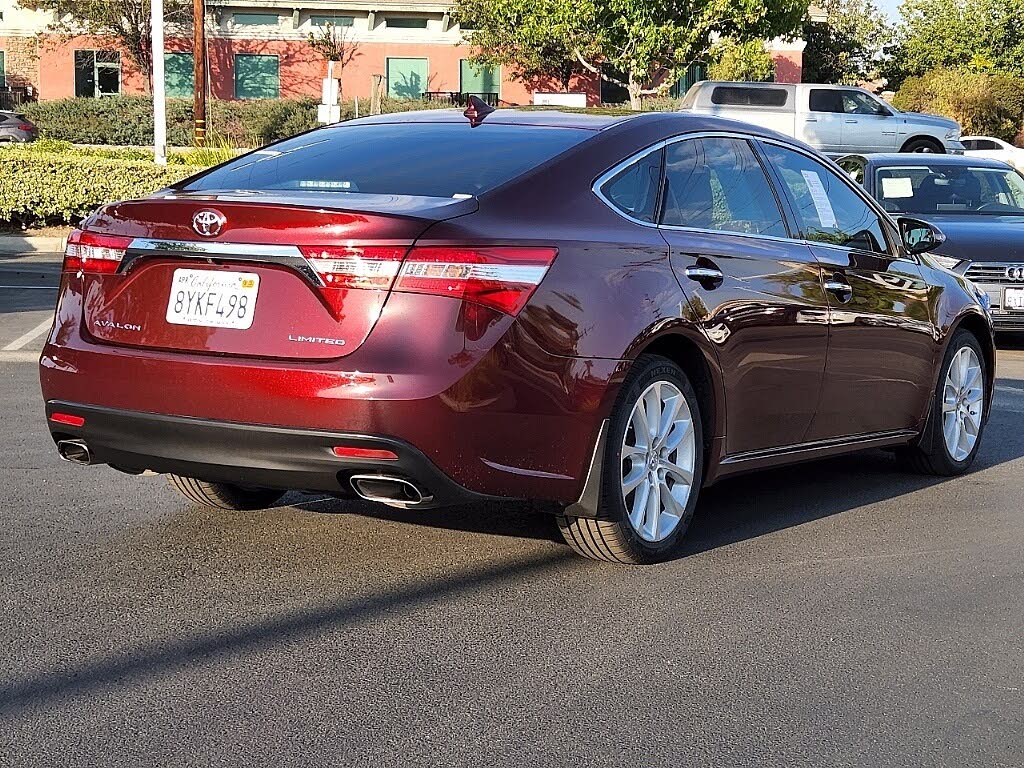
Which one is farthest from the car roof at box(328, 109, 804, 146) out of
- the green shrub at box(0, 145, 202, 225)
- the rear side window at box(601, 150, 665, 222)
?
the green shrub at box(0, 145, 202, 225)

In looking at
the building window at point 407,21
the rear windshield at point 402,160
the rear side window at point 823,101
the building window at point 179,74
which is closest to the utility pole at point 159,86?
the rear side window at point 823,101

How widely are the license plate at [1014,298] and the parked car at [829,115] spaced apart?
18807mm

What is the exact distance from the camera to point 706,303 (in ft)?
17.6

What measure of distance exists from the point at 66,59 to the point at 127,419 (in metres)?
48.5

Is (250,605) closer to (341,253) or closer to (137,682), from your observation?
(137,682)

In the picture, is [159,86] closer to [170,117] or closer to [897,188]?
[897,188]

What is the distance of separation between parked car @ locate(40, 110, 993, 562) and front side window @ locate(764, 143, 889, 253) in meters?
0.17

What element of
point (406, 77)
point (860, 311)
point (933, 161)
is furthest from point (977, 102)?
point (860, 311)

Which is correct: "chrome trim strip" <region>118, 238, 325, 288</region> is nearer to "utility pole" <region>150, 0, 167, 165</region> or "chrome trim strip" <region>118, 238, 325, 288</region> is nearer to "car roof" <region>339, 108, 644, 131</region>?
"car roof" <region>339, 108, 644, 131</region>

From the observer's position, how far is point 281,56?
51.1 m

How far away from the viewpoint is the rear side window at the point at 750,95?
3055 cm

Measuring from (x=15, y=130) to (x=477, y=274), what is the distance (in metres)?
37.2

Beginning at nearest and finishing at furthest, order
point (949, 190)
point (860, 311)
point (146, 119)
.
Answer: point (860, 311)
point (949, 190)
point (146, 119)

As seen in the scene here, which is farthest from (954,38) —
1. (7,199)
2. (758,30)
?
(7,199)
